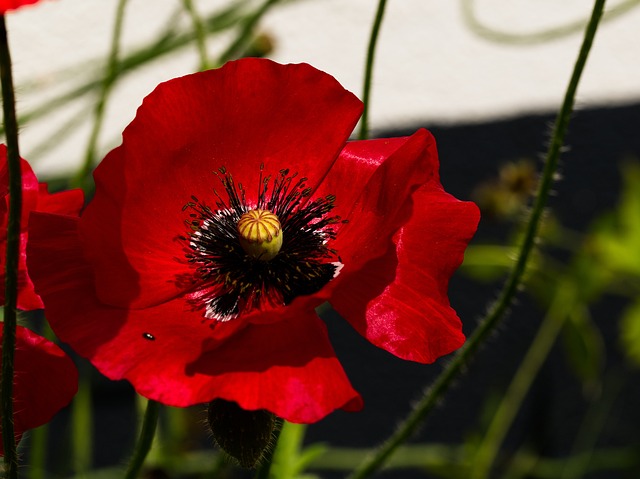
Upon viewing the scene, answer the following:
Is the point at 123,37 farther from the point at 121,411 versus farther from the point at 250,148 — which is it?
the point at 250,148

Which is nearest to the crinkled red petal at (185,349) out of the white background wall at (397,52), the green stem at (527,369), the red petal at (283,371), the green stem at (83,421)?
the red petal at (283,371)

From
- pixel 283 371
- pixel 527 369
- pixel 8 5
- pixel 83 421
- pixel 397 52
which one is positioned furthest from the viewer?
pixel 397 52

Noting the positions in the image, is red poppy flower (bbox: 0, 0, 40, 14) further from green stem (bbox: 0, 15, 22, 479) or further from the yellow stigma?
the yellow stigma

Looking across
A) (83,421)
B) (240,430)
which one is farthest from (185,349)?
(83,421)

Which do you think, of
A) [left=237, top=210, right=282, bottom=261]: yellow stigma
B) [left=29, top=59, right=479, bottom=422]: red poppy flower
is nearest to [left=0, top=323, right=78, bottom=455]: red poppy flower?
[left=29, top=59, right=479, bottom=422]: red poppy flower

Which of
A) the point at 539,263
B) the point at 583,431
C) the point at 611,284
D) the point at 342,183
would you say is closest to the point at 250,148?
the point at 342,183

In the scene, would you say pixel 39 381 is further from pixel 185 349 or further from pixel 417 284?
pixel 417 284
